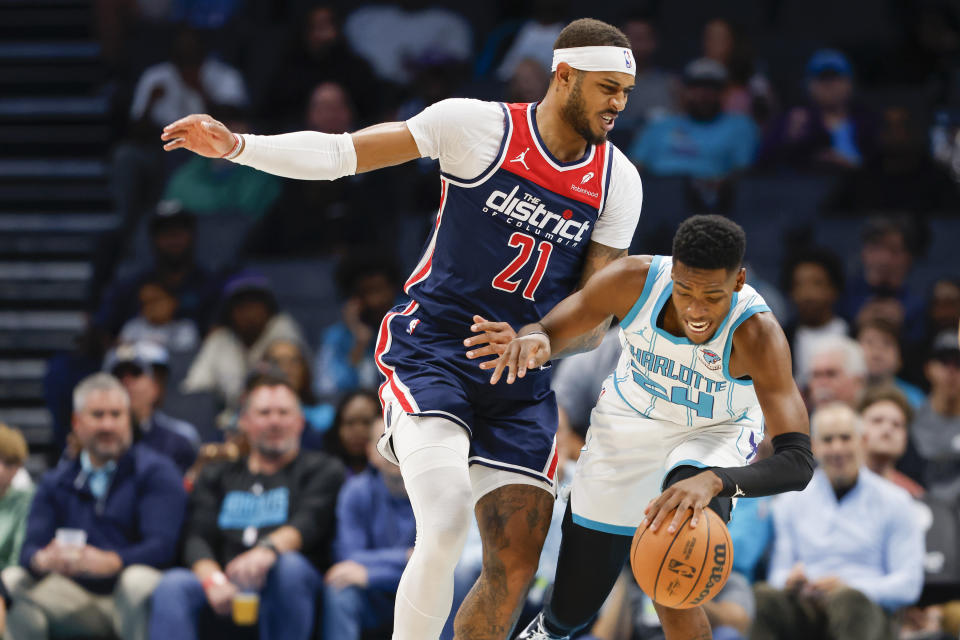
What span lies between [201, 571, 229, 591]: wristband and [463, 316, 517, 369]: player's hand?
116 inches

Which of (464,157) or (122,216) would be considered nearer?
(464,157)

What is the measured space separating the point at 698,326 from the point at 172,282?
5.70 m

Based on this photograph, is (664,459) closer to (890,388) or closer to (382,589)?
(382,589)

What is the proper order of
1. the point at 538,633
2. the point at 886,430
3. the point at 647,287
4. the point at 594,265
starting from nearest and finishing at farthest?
the point at 647,287, the point at 594,265, the point at 538,633, the point at 886,430

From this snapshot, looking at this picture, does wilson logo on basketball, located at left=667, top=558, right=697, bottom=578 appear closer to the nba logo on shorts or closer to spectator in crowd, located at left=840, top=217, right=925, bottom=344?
the nba logo on shorts

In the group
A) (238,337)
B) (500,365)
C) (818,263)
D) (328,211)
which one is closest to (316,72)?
(328,211)

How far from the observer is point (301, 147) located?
4793mm

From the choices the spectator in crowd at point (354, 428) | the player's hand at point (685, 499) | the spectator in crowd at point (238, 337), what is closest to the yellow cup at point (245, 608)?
the spectator in crowd at point (354, 428)

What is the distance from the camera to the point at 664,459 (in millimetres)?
4984

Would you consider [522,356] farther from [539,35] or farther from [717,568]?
[539,35]

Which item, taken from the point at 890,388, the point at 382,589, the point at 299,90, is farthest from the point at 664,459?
the point at 299,90

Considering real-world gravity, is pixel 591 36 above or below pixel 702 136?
below

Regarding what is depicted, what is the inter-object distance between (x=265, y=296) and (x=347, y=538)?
237 cm

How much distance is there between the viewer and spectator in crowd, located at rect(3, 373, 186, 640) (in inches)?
282
